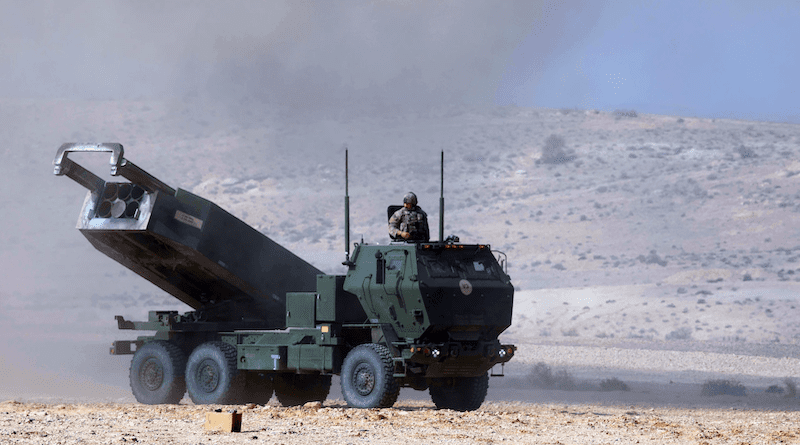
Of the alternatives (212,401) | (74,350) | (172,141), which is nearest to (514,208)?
(172,141)

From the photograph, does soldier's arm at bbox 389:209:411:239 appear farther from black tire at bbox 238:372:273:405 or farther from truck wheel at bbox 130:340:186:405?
truck wheel at bbox 130:340:186:405

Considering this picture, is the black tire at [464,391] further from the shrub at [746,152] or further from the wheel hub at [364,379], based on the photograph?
the shrub at [746,152]

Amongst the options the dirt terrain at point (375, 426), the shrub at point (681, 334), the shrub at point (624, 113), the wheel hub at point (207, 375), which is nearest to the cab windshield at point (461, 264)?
the dirt terrain at point (375, 426)

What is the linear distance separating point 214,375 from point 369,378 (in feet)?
10.3

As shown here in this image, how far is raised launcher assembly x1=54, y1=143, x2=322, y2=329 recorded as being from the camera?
724 inches

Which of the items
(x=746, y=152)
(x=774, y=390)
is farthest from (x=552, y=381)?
(x=746, y=152)

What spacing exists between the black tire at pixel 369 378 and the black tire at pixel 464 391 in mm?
1379

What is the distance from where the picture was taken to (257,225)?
73250 millimetres

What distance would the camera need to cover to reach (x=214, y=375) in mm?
19266

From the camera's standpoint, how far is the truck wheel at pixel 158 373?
782 inches

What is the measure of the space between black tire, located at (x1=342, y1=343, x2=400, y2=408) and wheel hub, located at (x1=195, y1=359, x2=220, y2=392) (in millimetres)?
2636

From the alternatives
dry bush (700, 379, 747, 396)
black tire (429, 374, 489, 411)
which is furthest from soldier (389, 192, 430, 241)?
dry bush (700, 379, 747, 396)

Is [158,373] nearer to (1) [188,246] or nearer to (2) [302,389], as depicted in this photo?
(2) [302,389]

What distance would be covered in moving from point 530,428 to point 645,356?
20935 millimetres
